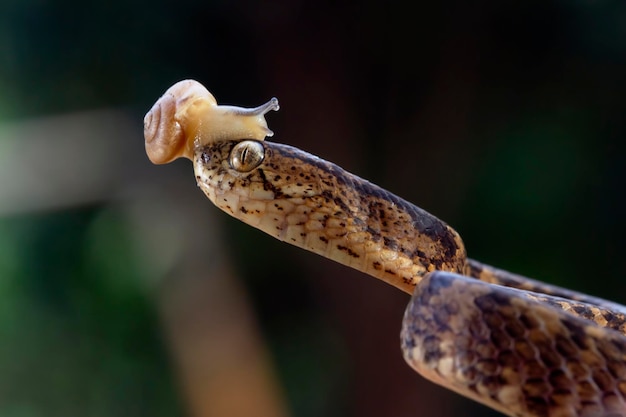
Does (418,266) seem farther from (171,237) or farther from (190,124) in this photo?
(171,237)

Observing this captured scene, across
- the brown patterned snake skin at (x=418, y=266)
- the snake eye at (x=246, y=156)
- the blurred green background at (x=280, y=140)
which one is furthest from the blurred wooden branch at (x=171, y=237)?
the snake eye at (x=246, y=156)

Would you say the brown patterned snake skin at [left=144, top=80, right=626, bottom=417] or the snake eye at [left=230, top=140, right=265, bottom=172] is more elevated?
the snake eye at [left=230, top=140, right=265, bottom=172]

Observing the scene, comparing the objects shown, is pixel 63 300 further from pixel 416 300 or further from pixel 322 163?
pixel 416 300

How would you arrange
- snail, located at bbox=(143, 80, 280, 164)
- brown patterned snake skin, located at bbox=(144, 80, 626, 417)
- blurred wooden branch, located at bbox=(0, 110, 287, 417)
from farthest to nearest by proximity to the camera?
blurred wooden branch, located at bbox=(0, 110, 287, 417), snail, located at bbox=(143, 80, 280, 164), brown patterned snake skin, located at bbox=(144, 80, 626, 417)

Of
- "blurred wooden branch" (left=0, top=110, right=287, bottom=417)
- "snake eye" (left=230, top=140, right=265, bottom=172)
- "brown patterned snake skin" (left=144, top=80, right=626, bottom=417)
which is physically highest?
"snake eye" (left=230, top=140, right=265, bottom=172)

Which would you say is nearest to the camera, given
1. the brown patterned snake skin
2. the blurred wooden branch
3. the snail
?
the brown patterned snake skin

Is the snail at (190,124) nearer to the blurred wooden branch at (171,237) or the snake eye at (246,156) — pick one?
the snake eye at (246,156)

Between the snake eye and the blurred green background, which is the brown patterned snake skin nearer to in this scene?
the snake eye

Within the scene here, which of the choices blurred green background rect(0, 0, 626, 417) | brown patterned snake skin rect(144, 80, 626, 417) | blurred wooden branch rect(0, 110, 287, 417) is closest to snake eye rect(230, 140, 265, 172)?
brown patterned snake skin rect(144, 80, 626, 417)

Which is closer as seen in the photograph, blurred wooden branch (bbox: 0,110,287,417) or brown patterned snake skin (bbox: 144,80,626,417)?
brown patterned snake skin (bbox: 144,80,626,417)
